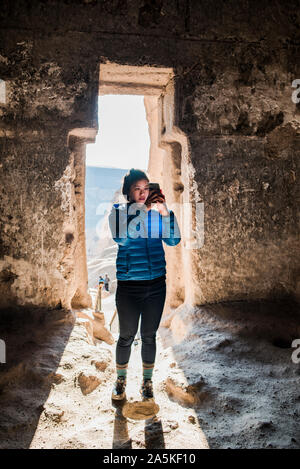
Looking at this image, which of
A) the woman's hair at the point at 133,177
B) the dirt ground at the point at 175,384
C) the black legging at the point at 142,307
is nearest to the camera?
the dirt ground at the point at 175,384

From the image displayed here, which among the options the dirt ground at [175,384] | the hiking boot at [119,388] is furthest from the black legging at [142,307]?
the dirt ground at [175,384]

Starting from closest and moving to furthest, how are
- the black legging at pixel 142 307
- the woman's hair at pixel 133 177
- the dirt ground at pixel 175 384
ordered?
1. the dirt ground at pixel 175 384
2. the black legging at pixel 142 307
3. the woman's hair at pixel 133 177

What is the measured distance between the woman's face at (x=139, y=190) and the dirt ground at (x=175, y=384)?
134 centimetres

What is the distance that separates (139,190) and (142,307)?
2.43ft

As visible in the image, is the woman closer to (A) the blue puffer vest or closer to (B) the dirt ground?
(A) the blue puffer vest

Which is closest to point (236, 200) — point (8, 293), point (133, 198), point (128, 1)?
point (133, 198)

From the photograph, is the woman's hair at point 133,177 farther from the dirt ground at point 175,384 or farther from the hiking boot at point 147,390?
the dirt ground at point 175,384

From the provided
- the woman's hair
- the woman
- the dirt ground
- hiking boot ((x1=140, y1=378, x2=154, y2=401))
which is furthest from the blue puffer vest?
the dirt ground

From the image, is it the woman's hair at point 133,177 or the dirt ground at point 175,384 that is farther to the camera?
the woman's hair at point 133,177

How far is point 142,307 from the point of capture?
202 centimetres

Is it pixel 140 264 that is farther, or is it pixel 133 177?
pixel 133 177

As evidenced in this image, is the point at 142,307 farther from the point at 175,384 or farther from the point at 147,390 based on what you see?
the point at 175,384

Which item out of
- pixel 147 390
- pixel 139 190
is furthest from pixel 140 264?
pixel 147 390

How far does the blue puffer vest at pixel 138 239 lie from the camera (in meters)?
2.00
